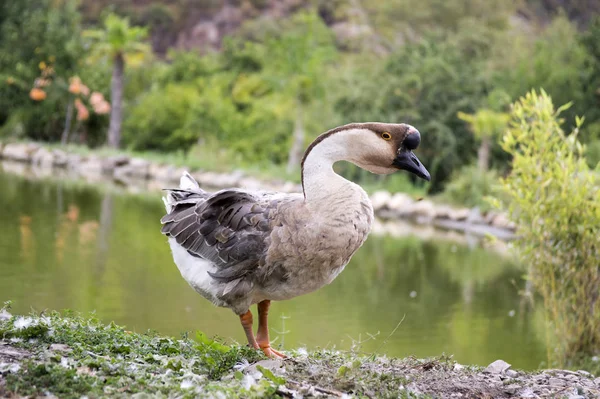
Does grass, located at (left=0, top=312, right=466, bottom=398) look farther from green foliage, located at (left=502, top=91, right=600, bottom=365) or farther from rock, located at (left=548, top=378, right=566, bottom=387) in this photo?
green foliage, located at (left=502, top=91, right=600, bottom=365)

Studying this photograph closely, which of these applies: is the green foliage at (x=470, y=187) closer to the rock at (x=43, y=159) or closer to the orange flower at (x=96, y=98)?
the rock at (x=43, y=159)

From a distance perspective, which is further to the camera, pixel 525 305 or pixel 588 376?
pixel 525 305

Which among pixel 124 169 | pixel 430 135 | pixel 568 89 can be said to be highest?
pixel 568 89

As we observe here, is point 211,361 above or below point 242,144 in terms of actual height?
above

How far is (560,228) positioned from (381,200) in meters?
15.9

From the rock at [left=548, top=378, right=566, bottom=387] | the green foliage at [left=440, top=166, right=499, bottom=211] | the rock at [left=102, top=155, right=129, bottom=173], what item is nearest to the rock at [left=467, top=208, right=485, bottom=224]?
the green foliage at [left=440, top=166, right=499, bottom=211]

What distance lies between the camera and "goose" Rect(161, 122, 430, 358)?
4.44 metres

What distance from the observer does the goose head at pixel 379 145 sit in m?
4.55

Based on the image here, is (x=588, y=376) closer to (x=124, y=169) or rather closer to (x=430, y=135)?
(x=430, y=135)

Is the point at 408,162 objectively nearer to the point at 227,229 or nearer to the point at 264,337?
the point at 227,229

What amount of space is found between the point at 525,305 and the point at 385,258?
4.00 metres

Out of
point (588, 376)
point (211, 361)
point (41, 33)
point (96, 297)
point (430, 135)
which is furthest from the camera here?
point (41, 33)

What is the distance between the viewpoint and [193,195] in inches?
213

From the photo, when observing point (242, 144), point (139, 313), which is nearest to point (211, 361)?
point (139, 313)
